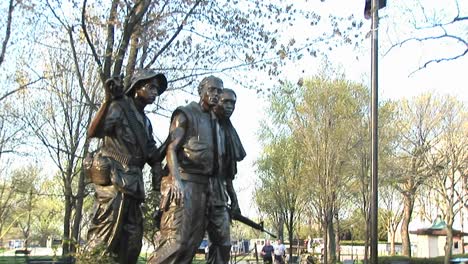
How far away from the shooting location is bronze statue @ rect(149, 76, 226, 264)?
562 centimetres

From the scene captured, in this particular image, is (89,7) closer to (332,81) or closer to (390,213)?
(332,81)

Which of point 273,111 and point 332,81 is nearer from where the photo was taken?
point 332,81

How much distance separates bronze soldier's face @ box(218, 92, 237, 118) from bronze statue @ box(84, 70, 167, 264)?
0.67 m

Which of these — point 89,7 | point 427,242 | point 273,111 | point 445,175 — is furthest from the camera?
point 427,242

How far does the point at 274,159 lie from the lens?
1516 inches

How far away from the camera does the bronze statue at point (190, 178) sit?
5617 mm

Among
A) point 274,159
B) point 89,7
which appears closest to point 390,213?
point 274,159

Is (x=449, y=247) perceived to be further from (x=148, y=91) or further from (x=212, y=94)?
(x=148, y=91)

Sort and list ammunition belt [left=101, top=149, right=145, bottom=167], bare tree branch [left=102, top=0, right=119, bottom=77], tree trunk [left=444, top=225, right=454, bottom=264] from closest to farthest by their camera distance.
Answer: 1. ammunition belt [left=101, top=149, right=145, bottom=167]
2. bare tree branch [left=102, top=0, right=119, bottom=77]
3. tree trunk [left=444, top=225, right=454, bottom=264]

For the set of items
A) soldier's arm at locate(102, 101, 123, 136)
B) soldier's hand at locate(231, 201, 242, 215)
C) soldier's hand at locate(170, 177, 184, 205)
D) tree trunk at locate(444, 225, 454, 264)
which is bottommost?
tree trunk at locate(444, 225, 454, 264)

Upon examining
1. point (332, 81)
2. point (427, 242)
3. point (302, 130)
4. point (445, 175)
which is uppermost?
point (332, 81)

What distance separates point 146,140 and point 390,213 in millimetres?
46575

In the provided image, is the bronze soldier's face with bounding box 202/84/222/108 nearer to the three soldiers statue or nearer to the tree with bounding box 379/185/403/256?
the three soldiers statue

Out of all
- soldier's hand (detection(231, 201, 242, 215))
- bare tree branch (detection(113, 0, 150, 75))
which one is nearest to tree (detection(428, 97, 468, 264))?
bare tree branch (detection(113, 0, 150, 75))
